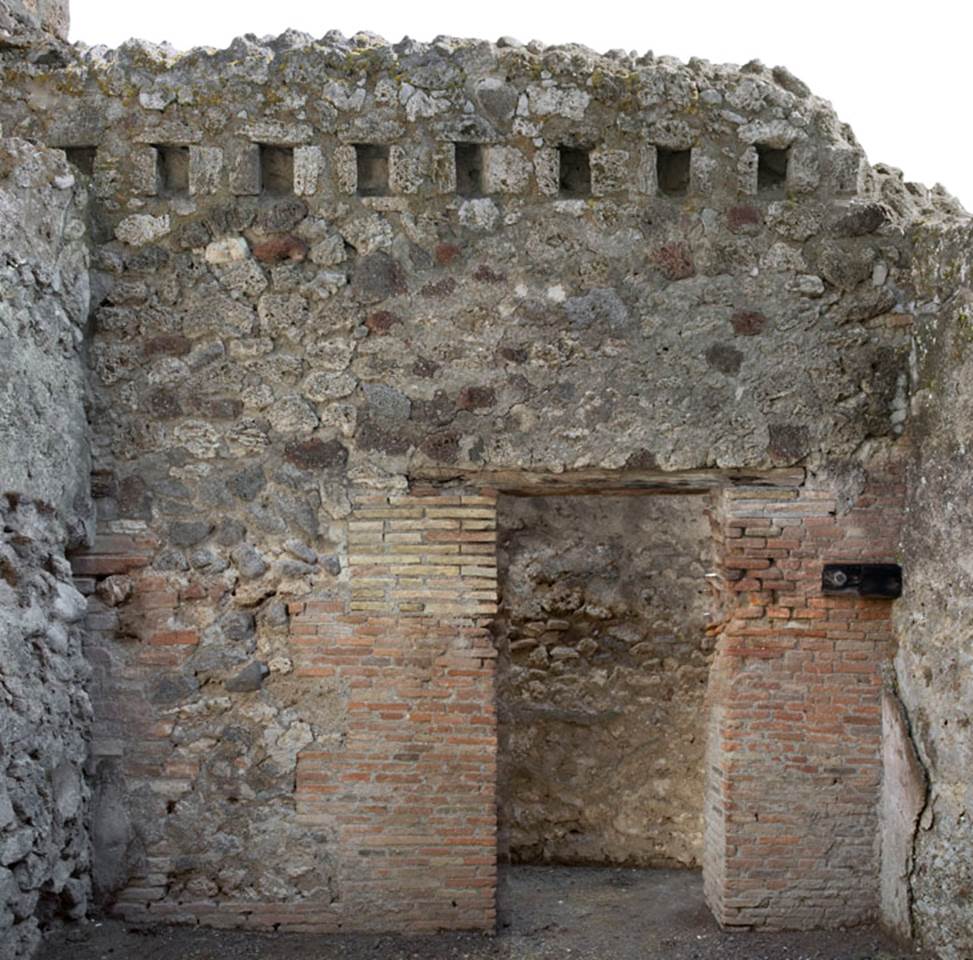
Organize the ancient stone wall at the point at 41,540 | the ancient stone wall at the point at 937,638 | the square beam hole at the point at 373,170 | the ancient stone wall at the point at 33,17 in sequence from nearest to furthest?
the ancient stone wall at the point at 41,540 → the ancient stone wall at the point at 937,638 → the ancient stone wall at the point at 33,17 → the square beam hole at the point at 373,170

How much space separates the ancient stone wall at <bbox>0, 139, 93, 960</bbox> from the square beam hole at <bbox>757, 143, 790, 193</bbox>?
9.88 ft

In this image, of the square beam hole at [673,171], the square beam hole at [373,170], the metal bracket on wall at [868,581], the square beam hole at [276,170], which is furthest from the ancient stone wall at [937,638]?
the square beam hole at [276,170]

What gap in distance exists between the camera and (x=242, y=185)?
16.7ft

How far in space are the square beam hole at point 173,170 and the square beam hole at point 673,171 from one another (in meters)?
2.11

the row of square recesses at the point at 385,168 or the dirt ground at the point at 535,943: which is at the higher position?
the row of square recesses at the point at 385,168

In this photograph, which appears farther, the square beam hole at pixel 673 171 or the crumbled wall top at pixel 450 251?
the square beam hole at pixel 673 171

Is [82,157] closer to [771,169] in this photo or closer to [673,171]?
[673,171]

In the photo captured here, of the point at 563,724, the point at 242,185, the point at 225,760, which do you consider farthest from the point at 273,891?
the point at 242,185

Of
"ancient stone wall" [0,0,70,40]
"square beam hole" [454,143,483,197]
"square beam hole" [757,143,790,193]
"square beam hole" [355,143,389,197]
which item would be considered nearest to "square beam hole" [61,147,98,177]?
"ancient stone wall" [0,0,70,40]

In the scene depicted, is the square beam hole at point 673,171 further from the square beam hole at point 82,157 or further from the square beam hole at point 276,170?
the square beam hole at point 82,157

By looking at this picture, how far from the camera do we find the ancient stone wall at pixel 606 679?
7.17 meters

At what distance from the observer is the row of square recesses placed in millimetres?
5129

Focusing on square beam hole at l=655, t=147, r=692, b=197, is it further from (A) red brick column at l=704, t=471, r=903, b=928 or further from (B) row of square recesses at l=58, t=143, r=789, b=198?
(A) red brick column at l=704, t=471, r=903, b=928

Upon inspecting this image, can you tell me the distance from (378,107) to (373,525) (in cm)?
184
